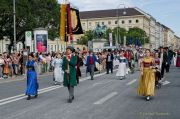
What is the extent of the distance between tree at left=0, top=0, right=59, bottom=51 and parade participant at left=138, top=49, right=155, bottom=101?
4990 centimetres

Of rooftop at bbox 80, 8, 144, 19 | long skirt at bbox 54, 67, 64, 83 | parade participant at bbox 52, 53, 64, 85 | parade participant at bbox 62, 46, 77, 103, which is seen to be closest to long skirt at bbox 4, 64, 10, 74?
parade participant at bbox 52, 53, 64, 85

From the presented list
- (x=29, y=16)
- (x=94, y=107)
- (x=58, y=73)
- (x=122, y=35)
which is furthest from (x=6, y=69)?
(x=122, y=35)

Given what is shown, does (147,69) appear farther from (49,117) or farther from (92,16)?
(92,16)

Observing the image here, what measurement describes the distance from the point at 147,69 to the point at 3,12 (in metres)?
51.2

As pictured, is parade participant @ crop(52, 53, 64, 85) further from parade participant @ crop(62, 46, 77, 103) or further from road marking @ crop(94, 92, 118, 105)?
parade participant @ crop(62, 46, 77, 103)

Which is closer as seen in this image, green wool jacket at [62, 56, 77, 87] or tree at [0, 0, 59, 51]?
green wool jacket at [62, 56, 77, 87]

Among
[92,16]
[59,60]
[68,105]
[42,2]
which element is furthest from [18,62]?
[92,16]

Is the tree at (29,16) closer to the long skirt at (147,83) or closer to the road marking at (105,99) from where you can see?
the road marking at (105,99)

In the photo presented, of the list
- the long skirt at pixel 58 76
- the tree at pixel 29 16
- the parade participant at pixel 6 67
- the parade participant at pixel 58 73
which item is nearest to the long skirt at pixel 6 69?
the parade participant at pixel 6 67

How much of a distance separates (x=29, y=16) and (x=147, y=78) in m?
52.1

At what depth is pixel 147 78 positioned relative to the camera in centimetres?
1474

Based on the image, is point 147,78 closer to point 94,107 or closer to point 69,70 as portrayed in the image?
point 69,70

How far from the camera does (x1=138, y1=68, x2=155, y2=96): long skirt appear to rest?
48.0ft

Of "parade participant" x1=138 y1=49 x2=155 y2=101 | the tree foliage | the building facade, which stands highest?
the building facade
